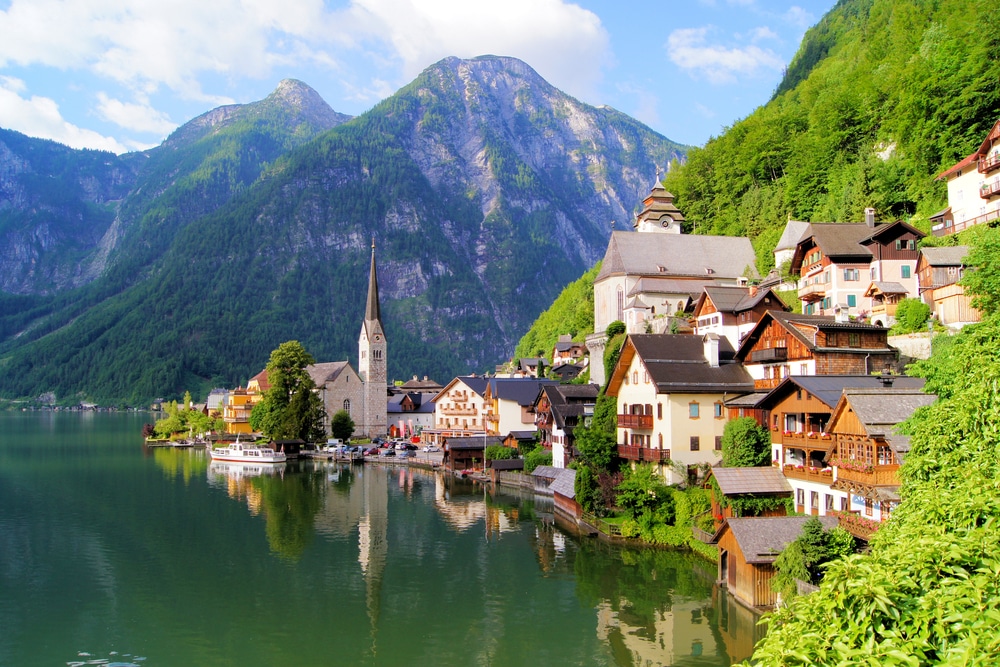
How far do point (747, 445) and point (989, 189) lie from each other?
23.7 metres

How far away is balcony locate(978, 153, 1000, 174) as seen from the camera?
43.9 m

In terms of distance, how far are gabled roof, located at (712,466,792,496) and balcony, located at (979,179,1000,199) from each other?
23867mm

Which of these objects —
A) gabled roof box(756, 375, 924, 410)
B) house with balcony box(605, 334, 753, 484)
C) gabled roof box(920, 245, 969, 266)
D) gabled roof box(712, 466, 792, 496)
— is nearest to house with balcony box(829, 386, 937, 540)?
gabled roof box(756, 375, 924, 410)

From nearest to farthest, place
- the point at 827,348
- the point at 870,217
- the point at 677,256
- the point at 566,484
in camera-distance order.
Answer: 1. the point at 827,348
2. the point at 566,484
3. the point at 870,217
4. the point at 677,256

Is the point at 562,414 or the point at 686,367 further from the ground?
the point at 686,367

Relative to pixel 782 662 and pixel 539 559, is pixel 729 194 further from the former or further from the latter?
pixel 782 662

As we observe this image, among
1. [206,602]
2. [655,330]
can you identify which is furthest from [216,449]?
[206,602]

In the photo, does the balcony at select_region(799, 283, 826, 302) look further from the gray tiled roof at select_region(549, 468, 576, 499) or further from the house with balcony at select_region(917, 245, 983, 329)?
the gray tiled roof at select_region(549, 468, 576, 499)

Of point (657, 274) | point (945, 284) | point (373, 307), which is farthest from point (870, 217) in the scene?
point (373, 307)

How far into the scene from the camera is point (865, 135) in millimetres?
68188

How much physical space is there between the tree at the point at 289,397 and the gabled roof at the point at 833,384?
7080 cm

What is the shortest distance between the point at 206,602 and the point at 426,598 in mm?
9182

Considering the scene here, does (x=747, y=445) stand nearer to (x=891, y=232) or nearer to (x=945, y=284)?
(x=945, y=284)

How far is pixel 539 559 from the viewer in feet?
125
